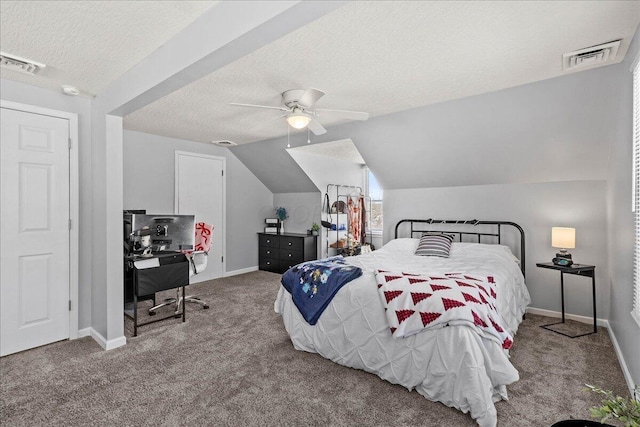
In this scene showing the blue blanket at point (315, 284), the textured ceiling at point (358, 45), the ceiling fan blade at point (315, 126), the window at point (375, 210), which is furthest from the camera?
the window at point (375, 210)

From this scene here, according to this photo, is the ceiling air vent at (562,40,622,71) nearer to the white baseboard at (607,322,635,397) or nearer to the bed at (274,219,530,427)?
the bed at (274,219,530,427)

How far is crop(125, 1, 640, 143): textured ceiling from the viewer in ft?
6.17

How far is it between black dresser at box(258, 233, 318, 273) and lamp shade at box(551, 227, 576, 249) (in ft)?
12.2

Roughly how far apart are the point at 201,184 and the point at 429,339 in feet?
14.7

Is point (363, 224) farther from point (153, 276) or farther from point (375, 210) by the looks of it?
point (153, 276)

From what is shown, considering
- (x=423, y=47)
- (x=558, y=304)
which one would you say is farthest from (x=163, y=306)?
(x=558, y=304)

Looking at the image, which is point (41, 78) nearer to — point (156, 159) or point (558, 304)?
point (156, 159)

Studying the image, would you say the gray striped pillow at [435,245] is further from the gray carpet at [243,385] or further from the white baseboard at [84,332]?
the white baseboard at [84,332]

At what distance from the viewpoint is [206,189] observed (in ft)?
18.2

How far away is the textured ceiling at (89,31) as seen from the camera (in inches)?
74.1

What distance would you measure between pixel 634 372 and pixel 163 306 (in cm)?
456

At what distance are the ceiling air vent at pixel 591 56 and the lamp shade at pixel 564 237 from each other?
169 cm

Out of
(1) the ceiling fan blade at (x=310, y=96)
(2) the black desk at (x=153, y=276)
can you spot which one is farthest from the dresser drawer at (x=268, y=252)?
(1) the ceiling fan blade at (x=310, y=96)

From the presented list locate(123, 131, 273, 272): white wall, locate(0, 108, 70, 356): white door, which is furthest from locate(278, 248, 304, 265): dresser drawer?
locate(0, 108, 70, 356): white door
